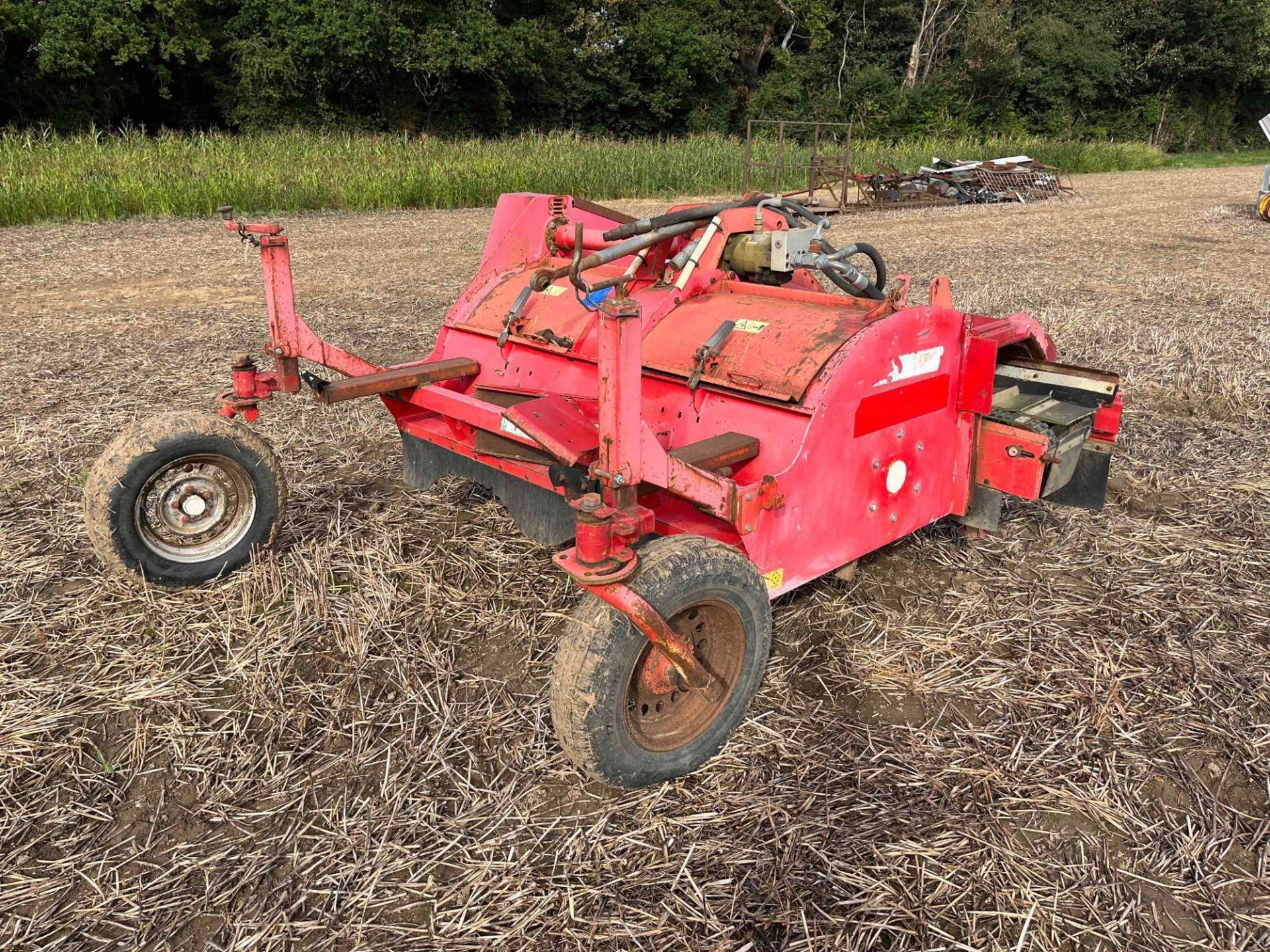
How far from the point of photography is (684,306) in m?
3.40

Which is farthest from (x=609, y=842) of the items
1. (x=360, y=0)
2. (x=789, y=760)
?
(x=360, y=0)

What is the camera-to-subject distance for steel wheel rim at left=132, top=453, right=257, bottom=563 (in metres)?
3.25

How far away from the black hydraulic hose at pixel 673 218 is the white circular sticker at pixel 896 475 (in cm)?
111

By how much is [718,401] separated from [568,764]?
1239 millimetres

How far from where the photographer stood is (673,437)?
124 inches

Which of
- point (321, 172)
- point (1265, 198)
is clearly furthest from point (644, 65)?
point (1265, 198)

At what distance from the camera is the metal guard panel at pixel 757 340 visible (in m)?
2.82

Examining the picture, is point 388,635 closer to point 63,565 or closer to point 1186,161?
point 63,565

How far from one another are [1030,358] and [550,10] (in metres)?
33.7

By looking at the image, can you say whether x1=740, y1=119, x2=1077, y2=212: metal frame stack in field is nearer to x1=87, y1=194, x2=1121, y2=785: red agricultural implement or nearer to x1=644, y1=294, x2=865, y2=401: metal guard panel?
x1=87, y1=194, x2=1121, y2=785: red agricultural implement

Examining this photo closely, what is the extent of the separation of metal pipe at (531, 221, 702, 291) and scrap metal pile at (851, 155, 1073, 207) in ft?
54.3

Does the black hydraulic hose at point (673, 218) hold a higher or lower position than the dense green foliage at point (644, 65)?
lower

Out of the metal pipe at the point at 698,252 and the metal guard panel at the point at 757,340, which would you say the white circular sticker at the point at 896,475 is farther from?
the metal pipe at the point at 698,252

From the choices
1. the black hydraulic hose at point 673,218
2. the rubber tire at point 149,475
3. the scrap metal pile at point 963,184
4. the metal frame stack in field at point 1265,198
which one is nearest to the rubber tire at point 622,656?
the black hydraulic hose at point 673,218
